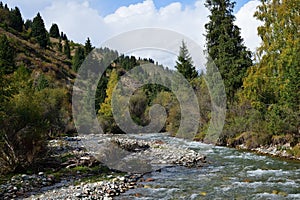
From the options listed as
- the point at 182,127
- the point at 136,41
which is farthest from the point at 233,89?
the point at 136,41

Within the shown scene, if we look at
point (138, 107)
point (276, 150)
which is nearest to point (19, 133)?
point (276, 150)

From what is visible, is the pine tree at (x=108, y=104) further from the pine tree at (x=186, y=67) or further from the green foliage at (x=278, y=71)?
the green foliage at (x=278, y=71)

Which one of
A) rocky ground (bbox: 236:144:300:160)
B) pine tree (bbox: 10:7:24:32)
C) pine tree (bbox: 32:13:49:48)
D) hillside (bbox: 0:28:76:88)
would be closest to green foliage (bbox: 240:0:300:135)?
rocky ground (bbox: 236:144:300:160)

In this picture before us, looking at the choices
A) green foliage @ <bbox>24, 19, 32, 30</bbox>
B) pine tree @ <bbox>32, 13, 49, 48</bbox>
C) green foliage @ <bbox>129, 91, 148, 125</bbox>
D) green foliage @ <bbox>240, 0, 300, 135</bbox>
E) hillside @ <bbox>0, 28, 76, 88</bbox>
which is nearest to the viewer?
green foliage @ <bbox>240, 0, 300, 135</bbox>

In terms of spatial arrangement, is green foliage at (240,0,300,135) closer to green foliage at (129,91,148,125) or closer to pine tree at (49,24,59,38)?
green foliage at (129,91,148,125)

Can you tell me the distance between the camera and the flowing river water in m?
10.8

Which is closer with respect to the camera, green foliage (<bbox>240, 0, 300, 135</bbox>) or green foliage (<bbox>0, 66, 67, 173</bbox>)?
green foliage (<bbox>0, 66, 67, 173</bbox>)

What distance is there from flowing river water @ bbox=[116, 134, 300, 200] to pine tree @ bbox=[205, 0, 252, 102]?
12.4m

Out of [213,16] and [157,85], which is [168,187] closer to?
[213,16]

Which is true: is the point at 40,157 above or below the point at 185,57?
below

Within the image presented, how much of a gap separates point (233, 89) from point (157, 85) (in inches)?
1116

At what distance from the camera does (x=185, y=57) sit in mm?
40625

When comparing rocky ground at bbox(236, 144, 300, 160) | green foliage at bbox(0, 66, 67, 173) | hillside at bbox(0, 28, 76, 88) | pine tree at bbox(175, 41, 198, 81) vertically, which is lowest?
rocky ground at bbox(236, 144, 300, 160)

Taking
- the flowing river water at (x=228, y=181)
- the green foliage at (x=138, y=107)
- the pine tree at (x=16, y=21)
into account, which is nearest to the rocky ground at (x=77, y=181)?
the flowing river water at (x=228, y=181)
